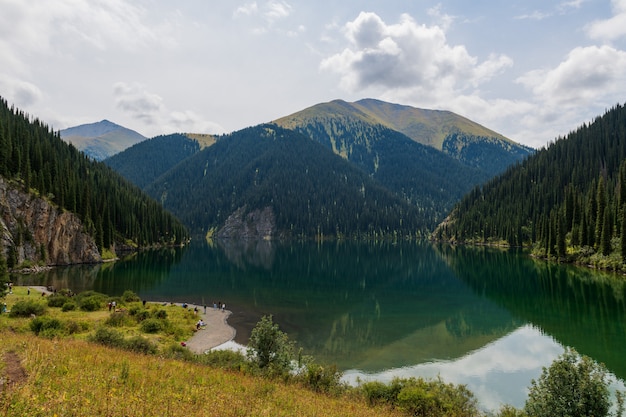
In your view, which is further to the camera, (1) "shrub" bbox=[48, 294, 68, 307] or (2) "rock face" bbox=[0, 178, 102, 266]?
(2) "rock face" bbox=[0, 178, 102, 266]

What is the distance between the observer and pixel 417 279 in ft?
323

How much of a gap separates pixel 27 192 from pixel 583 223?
162m

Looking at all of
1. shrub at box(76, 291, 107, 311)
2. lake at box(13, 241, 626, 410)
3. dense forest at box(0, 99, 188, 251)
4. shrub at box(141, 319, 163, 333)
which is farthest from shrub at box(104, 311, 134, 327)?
dense forest at box(0, 99, 188, 251)

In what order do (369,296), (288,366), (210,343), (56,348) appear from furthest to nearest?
(369,296)
(210,343)
(288,366)
(56,348)

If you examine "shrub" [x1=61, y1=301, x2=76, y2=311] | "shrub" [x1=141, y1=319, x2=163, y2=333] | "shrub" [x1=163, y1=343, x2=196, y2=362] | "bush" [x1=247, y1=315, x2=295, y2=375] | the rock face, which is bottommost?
"shrub" [x1=141, y1=319, x2=163, y2=333]

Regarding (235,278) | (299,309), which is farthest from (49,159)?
(299,309)

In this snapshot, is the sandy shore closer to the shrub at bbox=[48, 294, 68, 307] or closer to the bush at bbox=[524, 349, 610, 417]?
the shrub at bbox=[48, 294, 68, 307]

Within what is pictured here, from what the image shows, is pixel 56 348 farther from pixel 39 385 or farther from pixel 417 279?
pixel 417 279

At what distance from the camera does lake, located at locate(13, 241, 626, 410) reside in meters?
37.9

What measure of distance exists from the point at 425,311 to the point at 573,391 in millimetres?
43965

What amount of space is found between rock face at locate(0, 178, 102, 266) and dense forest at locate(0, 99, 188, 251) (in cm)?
442

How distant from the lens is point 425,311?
201ft

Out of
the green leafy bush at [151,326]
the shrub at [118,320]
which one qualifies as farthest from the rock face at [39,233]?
the green leafy bush at [151,326]

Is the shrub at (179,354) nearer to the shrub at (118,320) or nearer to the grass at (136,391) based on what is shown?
the grass at (136,391)
